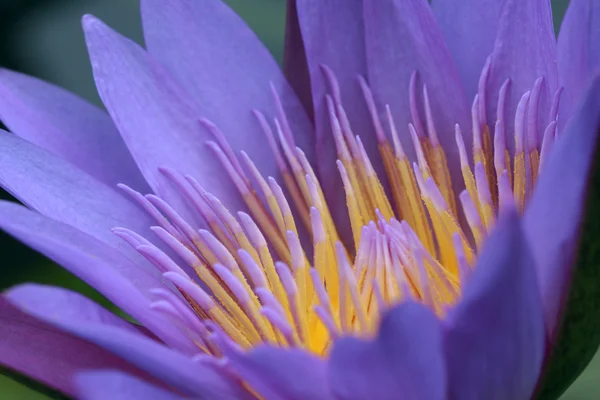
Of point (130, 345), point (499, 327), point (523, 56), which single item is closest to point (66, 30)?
point (523, 56)

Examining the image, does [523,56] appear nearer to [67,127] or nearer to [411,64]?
[411,64]

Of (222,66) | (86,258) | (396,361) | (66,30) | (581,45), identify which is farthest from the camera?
(66,30)

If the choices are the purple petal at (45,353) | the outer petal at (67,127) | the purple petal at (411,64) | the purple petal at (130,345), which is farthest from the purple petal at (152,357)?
the purple petal at (411,64)

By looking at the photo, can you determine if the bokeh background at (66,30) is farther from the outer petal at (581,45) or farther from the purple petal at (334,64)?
the outer petal at (581,45)

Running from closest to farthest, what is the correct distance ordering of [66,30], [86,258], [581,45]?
[86,258]
[581,45]
[66,30]

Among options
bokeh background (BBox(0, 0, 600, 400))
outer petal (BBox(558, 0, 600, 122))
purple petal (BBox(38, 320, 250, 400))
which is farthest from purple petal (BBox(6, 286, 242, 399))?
bokeh background (BBox(0, 0, 600, 400))

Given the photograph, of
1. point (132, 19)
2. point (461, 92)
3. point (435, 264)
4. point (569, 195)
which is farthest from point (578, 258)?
point (132, 19)

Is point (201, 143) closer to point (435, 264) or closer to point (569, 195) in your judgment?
point (435, 264)
